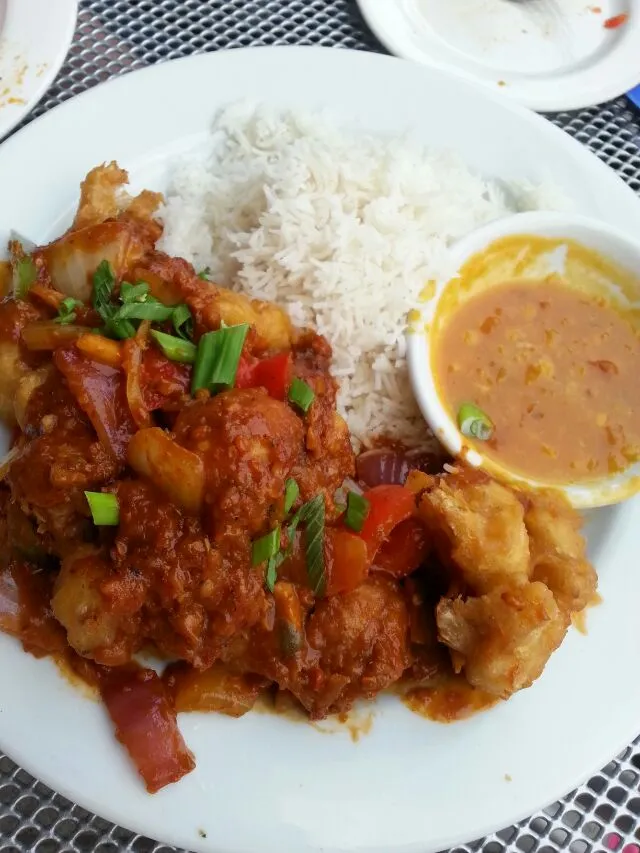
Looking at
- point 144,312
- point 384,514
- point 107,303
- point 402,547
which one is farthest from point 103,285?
point 402,547

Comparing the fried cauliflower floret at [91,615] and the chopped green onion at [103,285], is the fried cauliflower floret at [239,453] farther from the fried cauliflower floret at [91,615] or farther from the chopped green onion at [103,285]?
the chopped green onion at [103,285]

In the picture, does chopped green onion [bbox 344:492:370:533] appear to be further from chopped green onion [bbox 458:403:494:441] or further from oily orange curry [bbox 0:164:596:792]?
chopped green onion [bbox 458:403:494:441]

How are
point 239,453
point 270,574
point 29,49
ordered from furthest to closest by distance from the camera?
point 29,49 → point 270,574 → point 239,453

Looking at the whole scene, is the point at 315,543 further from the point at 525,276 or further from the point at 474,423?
the point at 525,276

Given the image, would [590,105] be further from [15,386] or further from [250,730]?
[250,730]

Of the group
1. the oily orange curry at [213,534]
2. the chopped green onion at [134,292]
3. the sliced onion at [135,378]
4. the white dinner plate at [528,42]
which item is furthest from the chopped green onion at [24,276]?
the white dinner plate at [528,42]

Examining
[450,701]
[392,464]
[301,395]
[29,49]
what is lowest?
[450,701]

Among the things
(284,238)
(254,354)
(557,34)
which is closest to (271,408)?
(254,354)
